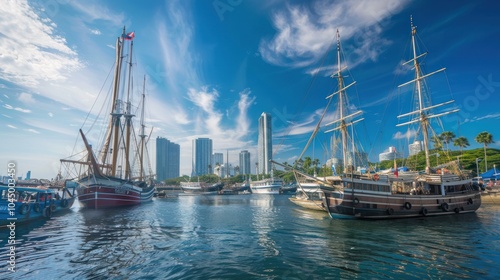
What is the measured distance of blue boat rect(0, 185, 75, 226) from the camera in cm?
2538

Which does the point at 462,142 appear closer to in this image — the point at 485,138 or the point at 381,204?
the point at 485,138

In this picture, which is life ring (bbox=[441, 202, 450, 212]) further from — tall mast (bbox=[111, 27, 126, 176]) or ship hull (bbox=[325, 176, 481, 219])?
tall mast (bbox=[111, 27, 126, 176])

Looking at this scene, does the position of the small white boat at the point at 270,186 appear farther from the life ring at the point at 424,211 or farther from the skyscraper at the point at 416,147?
the life ring at the point at 424,211

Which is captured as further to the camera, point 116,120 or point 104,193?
point 116,120

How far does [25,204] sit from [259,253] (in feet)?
103

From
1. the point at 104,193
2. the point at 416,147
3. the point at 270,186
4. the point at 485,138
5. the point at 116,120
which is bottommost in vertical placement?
the point at 270,186

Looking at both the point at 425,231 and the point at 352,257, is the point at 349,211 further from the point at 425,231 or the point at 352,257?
the point at 352,257

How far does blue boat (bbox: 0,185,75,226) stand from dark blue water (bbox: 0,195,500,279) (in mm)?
3065

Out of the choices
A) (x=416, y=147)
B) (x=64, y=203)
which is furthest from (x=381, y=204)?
(x=64, y=203)

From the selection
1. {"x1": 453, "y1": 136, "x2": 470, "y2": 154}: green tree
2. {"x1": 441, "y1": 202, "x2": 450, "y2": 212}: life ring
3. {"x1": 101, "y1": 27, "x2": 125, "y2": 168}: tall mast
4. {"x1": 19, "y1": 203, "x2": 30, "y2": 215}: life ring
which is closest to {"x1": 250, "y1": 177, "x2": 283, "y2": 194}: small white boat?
{"x1": 453, "y1": 136, "x2": 470, "y2": 154}: green tree

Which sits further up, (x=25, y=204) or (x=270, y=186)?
Result: (x=25, y=204)

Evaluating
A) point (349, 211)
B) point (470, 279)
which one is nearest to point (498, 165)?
point (349, 211)

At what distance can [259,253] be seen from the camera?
16.2 m

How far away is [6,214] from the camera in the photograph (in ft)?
85.0
